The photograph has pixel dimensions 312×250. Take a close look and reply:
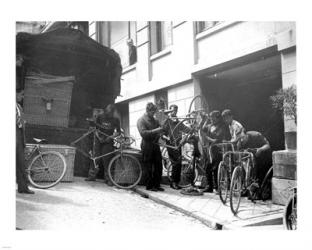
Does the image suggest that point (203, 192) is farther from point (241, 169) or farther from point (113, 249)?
point (113, 249)

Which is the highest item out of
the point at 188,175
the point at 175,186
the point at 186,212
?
the point at 188,175

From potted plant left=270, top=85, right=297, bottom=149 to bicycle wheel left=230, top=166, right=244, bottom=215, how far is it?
0.70 m

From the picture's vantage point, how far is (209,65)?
5.68m

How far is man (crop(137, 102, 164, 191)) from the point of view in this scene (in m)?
5.51

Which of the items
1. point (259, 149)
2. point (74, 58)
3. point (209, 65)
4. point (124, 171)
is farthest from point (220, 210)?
point (74, 58)

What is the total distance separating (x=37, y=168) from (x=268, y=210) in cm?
290

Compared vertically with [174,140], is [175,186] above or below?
below

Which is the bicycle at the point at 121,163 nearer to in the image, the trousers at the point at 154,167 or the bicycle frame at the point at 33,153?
the trousers at the point at 154,167

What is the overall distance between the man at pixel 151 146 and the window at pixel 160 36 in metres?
0.94

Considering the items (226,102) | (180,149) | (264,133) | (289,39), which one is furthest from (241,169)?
(289,39)

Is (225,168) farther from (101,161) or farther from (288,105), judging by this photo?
(101,161)

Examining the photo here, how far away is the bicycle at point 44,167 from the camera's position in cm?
485

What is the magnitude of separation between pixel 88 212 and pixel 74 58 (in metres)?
2.63

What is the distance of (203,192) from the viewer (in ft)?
18.1
